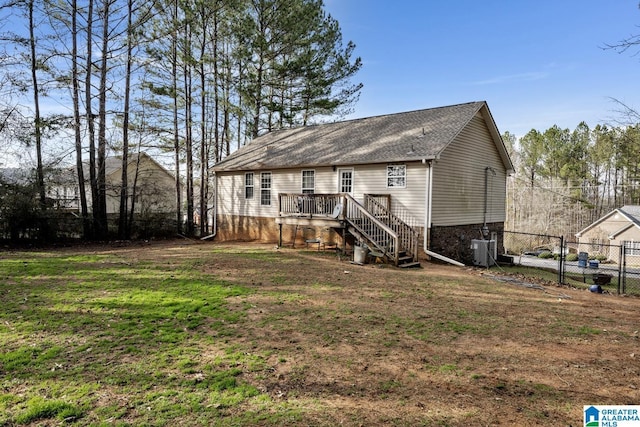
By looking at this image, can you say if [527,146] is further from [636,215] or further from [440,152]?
[440,152]

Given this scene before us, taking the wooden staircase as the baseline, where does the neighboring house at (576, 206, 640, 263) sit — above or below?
below

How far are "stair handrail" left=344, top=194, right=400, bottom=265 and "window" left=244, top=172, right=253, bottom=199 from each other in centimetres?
710

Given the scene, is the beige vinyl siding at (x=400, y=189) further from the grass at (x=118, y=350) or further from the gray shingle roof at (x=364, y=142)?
the grass at (x=118, y=350)

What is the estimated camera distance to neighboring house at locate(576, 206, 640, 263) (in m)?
27.5

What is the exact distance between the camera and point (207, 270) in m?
9.37

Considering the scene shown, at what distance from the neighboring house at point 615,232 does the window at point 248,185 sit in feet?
84.9

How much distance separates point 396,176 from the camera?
13.3 m

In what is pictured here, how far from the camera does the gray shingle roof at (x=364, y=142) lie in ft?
43.7

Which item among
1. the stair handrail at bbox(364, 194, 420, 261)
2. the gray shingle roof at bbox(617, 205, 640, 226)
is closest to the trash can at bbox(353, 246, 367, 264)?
the stair handrail at bbox(364, 194, 420, 261)

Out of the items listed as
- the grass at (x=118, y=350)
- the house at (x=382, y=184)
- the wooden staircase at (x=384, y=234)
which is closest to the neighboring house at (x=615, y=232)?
the house at (x=382, y=184)

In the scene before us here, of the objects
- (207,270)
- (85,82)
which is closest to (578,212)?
(207,270)

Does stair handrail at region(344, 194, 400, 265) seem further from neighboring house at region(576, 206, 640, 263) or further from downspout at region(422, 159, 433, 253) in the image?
neighboring house at region(576, 206, 640, 263)

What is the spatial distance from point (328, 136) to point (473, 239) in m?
8.29

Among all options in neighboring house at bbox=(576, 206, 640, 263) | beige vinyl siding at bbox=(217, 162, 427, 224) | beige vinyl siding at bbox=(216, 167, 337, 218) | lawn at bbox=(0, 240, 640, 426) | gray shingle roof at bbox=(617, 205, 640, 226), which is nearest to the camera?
lawn at bbox=(0, 240, 640, 426)
